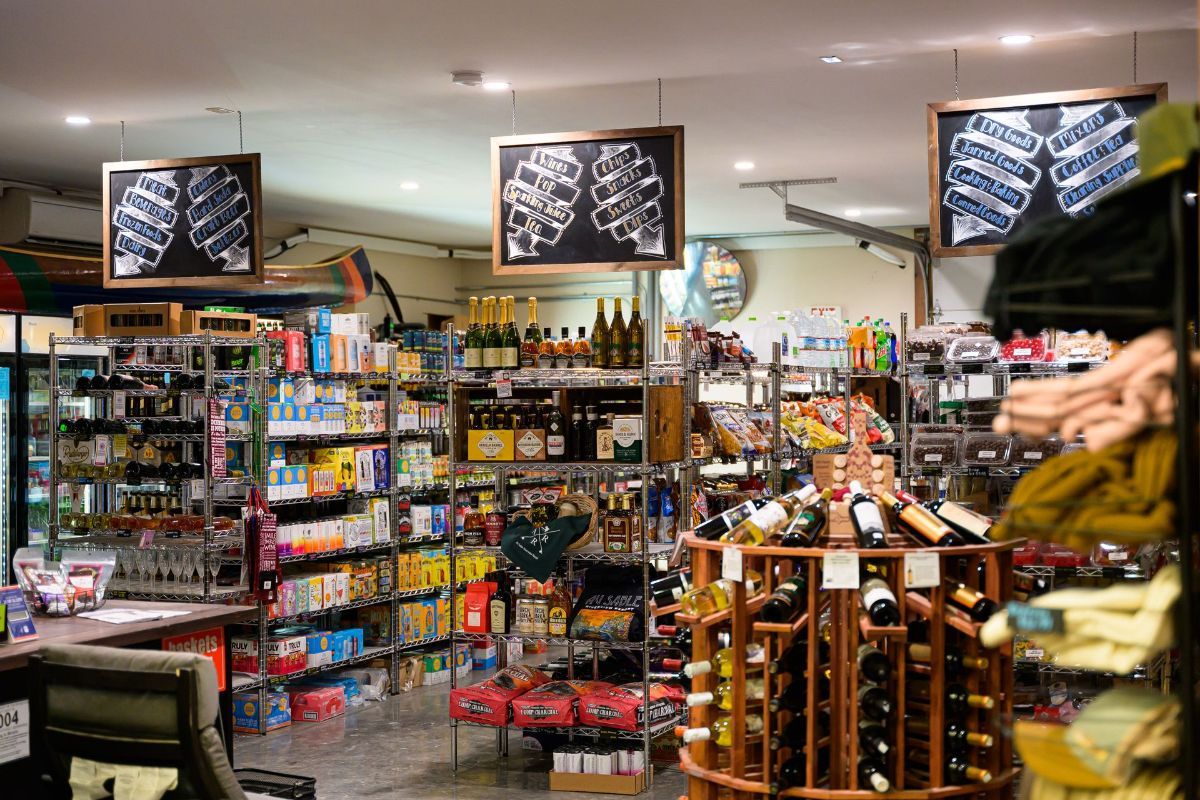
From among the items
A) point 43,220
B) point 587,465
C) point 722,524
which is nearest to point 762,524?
point 722,524

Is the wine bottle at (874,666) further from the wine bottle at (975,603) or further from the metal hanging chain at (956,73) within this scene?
the metal hanging chain at (956,73)

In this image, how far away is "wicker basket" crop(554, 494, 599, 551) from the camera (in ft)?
20.8

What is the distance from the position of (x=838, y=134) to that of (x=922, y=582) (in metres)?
4.89

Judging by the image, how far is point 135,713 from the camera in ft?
11.5

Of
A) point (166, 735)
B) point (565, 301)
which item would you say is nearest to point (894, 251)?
point (565, 301)

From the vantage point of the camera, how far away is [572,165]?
20.9 feet

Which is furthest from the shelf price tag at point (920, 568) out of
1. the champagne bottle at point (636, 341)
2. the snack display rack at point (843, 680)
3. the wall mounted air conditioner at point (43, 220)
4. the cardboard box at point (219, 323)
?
the wall mounted air conditioner at point (43, 220)

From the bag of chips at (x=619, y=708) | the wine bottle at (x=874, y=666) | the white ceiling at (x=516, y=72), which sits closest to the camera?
the wine bottle at (x=874, y=666)

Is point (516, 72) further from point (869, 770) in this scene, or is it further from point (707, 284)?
point (707, 284)

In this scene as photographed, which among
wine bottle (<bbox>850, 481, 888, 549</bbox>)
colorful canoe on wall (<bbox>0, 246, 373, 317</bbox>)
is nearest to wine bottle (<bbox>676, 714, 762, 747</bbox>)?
wine bottle (<bbox>850, 481, 888, 549</bbox>)

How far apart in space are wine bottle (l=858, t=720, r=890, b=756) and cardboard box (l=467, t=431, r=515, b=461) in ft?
10.2

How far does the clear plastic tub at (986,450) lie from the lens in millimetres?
6098

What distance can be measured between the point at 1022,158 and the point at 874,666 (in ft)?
9.40

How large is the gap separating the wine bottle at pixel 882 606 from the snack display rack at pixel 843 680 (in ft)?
0.09
